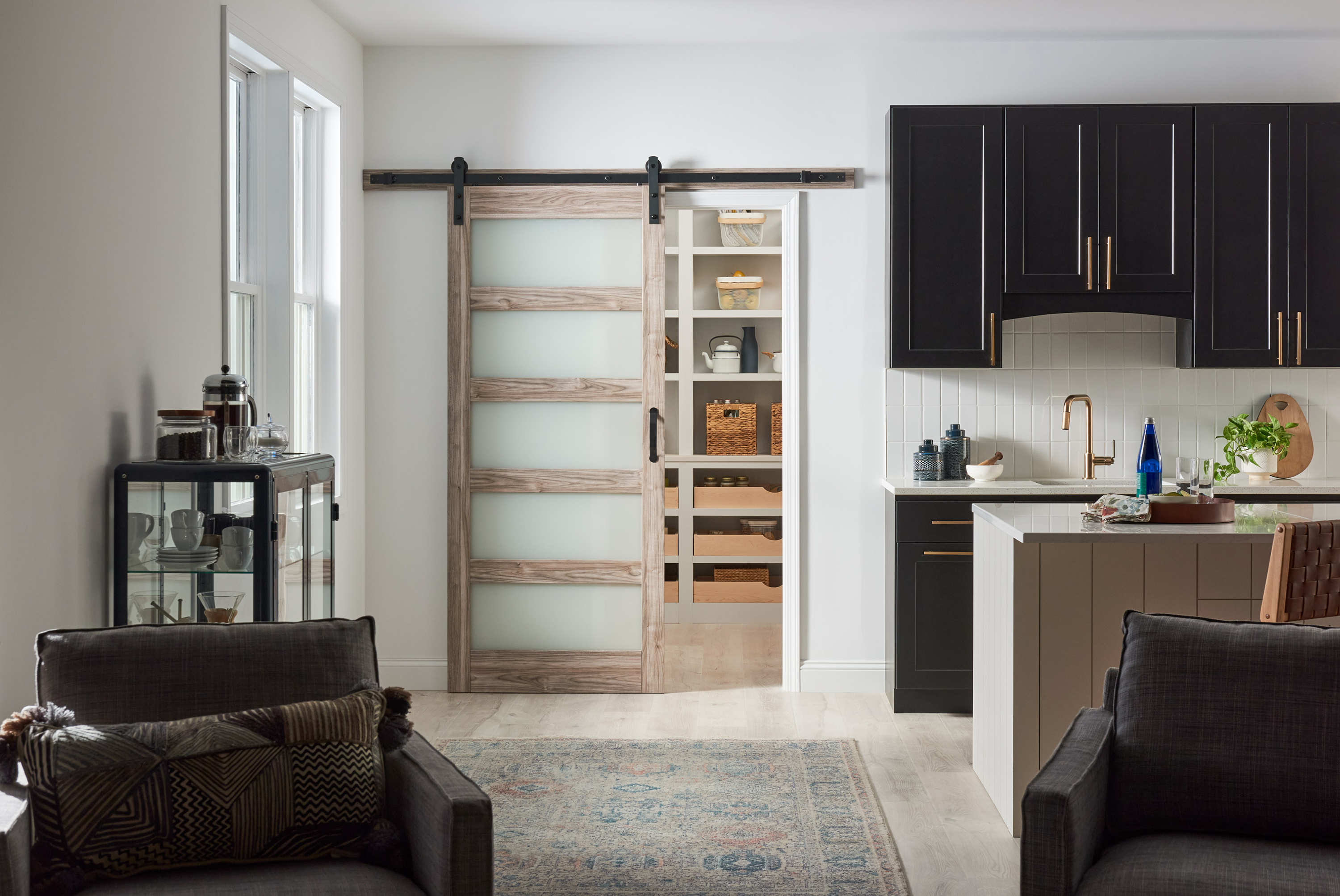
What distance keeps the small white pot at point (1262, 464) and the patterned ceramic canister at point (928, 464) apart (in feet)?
4.09

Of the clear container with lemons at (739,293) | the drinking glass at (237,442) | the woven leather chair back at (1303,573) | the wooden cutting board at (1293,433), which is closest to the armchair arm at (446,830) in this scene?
the drinking glass at (237,442)

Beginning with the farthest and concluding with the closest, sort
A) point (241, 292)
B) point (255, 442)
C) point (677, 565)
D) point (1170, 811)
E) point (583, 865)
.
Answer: point (677, 565), point (241, 292), point (255, 442), point (583, 865), point (1170, 811)

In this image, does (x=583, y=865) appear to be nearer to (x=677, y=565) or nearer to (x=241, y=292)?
(x=241, y=292)

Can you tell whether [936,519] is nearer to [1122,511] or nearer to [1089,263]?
[1089,263]

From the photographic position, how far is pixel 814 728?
399 cm

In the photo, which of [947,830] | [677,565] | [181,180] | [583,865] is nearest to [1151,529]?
[947,830]

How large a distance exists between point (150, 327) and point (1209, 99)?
4015 millimetres

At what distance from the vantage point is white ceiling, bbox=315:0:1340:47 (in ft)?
13.0

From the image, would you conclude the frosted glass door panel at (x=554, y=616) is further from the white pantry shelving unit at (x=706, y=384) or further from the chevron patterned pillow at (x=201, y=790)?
the chevron patterned pillow at (x=201, y=790)

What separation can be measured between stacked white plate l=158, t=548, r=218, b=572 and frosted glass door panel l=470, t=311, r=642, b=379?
1.95 metres

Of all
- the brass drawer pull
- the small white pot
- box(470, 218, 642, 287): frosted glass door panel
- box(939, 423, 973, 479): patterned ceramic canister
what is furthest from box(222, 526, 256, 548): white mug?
the small white pot

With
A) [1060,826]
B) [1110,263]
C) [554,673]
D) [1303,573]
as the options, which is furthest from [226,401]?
[1110,263]

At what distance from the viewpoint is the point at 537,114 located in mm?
4441

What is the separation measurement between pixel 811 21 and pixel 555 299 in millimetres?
1482
